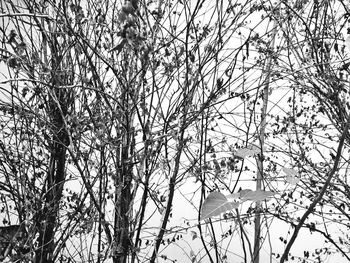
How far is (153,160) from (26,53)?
1.58 m

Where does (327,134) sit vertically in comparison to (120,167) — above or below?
above

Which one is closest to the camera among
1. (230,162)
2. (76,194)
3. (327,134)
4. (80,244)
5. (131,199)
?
(131,199)

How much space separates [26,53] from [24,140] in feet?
2.84

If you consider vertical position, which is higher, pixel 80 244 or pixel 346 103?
pixel 346 103

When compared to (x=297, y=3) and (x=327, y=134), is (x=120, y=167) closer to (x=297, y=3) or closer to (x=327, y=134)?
(x=297, y=3)

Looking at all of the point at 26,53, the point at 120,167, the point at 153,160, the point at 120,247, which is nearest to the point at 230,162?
the point at 153,160

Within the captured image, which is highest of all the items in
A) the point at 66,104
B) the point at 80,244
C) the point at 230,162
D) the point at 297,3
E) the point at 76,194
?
the point at 297,3

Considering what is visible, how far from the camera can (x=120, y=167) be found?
96.0 inches

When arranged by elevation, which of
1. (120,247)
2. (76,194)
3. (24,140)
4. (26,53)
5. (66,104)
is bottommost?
(120,247)

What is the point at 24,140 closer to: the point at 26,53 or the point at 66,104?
the point at 66,104

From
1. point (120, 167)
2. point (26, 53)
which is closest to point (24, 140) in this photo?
point (26, 53)

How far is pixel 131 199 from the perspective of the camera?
254cm

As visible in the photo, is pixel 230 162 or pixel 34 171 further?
pixel 34 171

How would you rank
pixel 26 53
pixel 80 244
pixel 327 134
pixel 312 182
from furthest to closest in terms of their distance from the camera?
pixel 327 134 → pixel 312 182 → pixel 80 244 → pixel 26 53
